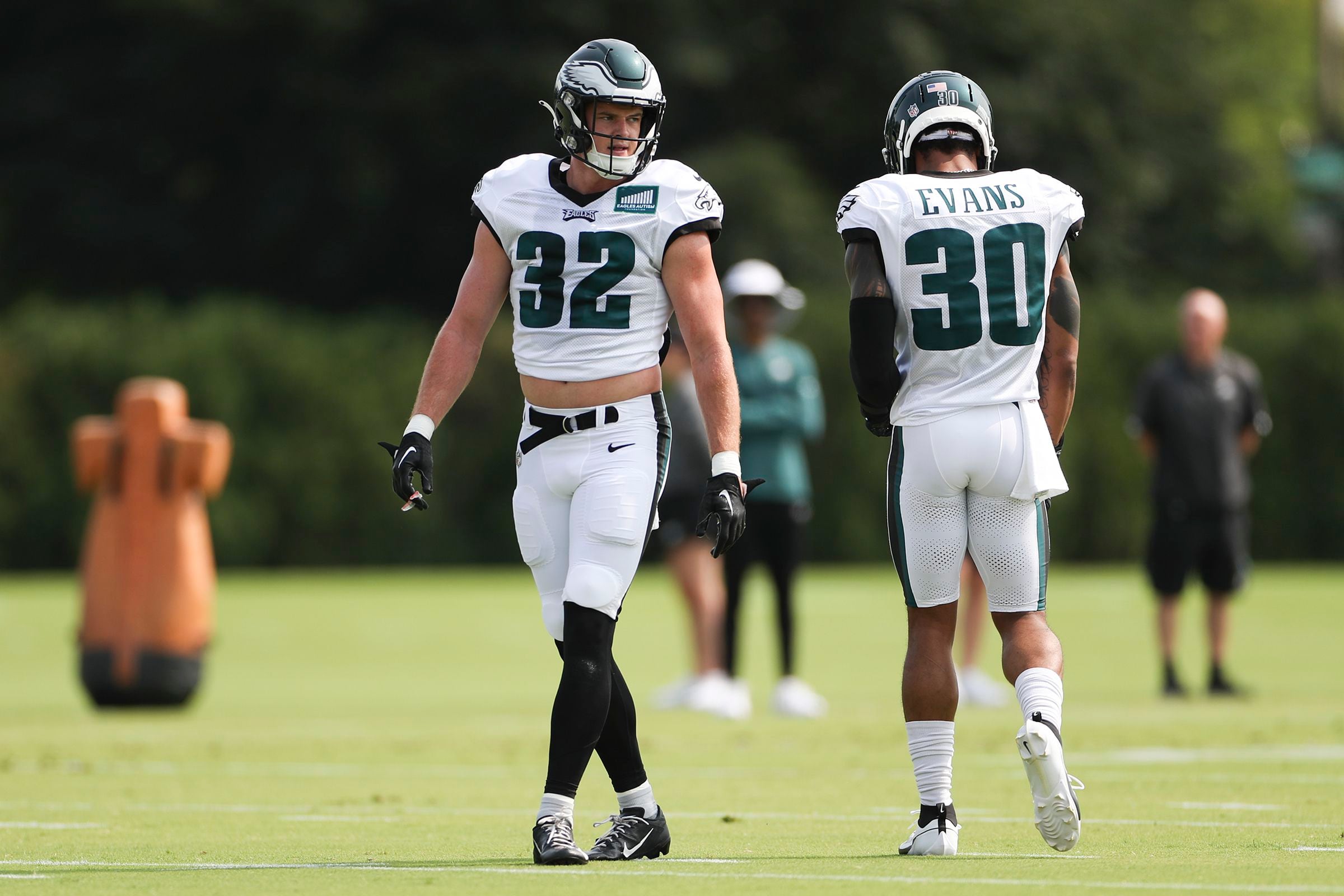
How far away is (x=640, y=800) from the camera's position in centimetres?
639

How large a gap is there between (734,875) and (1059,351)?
192 cm

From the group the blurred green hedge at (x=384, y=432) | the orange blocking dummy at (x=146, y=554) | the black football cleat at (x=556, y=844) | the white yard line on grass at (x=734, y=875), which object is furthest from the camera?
the blurred green hedge at (x=384, y=432)

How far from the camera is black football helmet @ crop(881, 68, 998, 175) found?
6570 millimetres

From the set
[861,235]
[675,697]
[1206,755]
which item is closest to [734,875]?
[861,235]

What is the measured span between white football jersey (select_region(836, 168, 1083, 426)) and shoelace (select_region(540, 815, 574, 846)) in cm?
153

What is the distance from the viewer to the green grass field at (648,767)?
5820 mm

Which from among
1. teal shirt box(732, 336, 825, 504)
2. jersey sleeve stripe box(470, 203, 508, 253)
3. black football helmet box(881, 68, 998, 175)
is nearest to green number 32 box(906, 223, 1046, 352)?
black football helmet box(881, 68, 998, 175)

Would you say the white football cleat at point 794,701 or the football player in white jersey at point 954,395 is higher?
the football player in white jersey at point 954,395

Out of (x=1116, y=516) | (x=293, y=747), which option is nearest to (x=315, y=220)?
(x=1116, y=516)

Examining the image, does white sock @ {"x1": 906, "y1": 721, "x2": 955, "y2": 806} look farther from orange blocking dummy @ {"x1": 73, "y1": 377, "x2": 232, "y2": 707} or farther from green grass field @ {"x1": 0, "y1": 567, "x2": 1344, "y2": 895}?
orange blocking dummy @ {"x1": 73, "y1": 377, "x2": 232, "y2": 707}

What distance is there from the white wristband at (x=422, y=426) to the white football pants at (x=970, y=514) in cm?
139

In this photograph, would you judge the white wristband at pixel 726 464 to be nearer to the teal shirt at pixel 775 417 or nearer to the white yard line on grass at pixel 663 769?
the white yard line on grass at pixel 663 769

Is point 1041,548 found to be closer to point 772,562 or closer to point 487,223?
point 487,223

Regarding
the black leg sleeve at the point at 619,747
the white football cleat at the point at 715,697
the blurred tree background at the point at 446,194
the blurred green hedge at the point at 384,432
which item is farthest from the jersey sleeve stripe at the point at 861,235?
the blurred tree background at the point at 446,194
